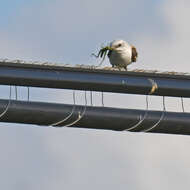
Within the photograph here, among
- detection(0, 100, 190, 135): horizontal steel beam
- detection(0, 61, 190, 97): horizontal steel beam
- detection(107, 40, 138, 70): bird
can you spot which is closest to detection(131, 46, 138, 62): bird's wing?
detection(107, 40, 138, 70): bird

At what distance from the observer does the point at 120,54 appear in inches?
2977

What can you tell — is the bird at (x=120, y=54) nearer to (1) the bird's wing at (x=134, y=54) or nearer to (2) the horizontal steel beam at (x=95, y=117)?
(1) the bird's wing at (x=134, y=54)

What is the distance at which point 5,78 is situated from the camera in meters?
69.0

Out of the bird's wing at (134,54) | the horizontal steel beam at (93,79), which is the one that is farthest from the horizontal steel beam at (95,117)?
the bird's wing at (134,54)

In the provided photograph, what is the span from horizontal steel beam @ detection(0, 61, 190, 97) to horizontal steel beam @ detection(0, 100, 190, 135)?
792 millimetres

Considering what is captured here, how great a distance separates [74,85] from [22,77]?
7.55ft

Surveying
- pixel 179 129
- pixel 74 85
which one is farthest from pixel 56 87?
pixel 179 129

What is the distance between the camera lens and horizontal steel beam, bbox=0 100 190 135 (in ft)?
228

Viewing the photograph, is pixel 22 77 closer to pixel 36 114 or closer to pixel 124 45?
pixel 36 114

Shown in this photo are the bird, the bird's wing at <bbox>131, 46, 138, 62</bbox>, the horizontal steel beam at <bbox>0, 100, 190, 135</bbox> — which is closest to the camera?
the horizontal steel beam at <bbox>0, 100, 190, 135</bbox>

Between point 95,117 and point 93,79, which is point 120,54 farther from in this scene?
point 95,117

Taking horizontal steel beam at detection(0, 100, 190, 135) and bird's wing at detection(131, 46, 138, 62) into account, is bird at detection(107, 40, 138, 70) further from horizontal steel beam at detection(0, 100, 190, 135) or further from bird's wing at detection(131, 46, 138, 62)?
horizontal steel beam at detection(0, 100, 190, 135)

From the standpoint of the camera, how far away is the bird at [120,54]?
247 ft

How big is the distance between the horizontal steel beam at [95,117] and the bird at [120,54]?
352 cm
